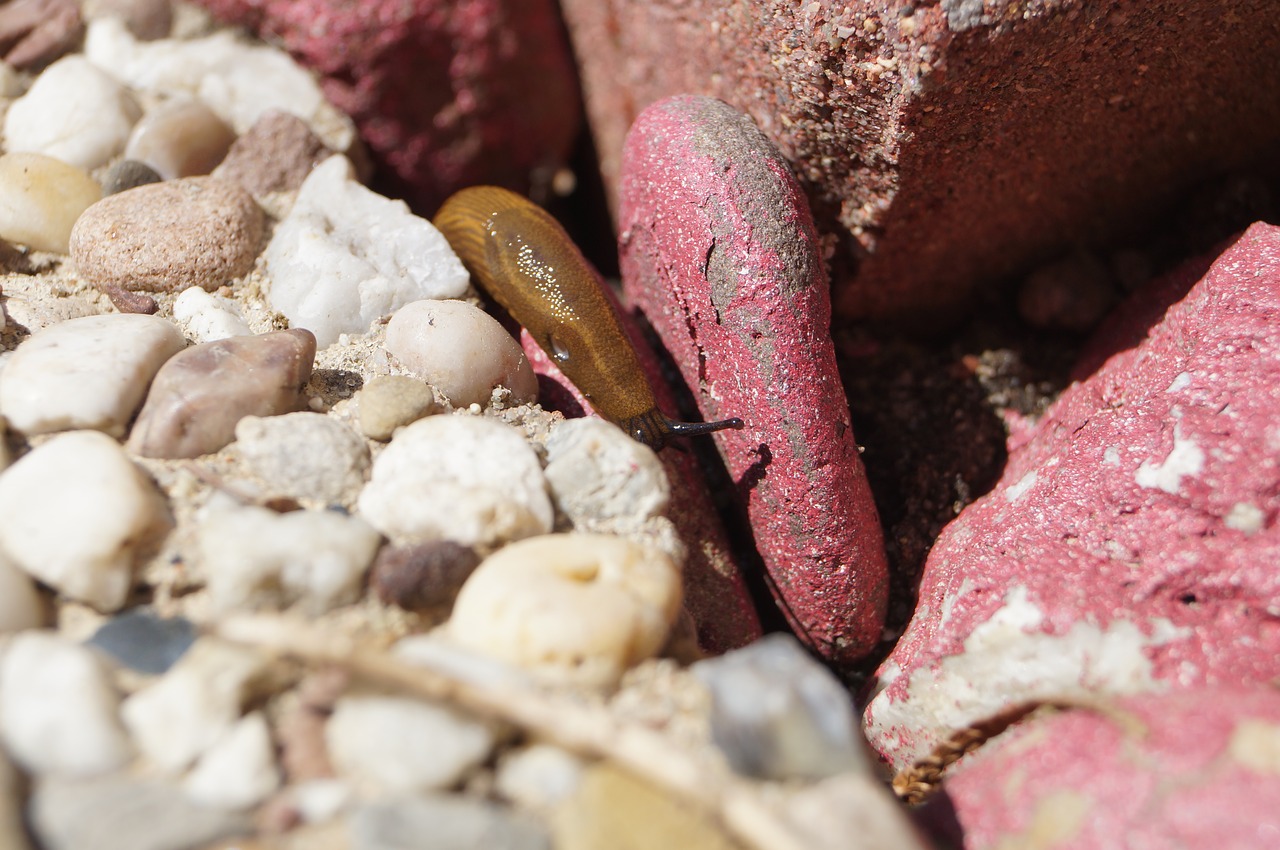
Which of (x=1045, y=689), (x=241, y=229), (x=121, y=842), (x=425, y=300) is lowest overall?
(x=1045, y=689)

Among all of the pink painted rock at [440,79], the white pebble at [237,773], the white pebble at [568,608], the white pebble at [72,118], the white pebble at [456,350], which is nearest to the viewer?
the white pebble at [237,773]

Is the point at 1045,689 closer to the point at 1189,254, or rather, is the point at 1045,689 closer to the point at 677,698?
the point at 677,698

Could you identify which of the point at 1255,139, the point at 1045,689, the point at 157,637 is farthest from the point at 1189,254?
the point at 157,637

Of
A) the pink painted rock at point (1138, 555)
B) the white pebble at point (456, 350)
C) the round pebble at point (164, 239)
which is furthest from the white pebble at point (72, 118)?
the pink painted rock at point (1138, 555)

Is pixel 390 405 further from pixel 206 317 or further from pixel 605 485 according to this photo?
pixel 206 317

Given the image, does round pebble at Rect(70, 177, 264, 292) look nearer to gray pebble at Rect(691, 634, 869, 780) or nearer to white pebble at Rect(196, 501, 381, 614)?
white pebble at Rect(196, 501, 381, 614)

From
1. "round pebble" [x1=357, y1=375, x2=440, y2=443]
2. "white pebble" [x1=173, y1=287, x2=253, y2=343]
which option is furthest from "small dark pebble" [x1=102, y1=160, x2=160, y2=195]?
"round pebble" [x1=357, y1=375, x2=440, y2=443]

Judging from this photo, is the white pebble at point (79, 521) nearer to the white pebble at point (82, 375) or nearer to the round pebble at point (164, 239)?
the white pebble at point (82, 375)

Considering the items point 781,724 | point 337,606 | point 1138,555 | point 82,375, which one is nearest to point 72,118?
point 82,375
